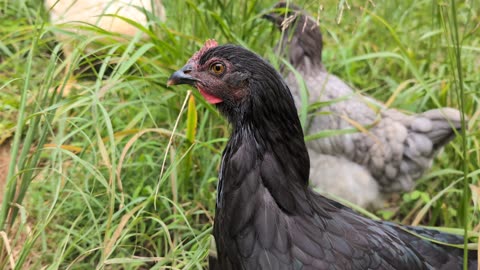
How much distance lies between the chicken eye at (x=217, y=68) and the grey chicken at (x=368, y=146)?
3.86 feet

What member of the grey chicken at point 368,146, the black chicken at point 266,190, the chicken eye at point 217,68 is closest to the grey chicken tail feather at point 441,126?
the grey chicken at point 368,146

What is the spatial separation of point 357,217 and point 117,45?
1.16 m

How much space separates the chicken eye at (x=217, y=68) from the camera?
6.36 ft

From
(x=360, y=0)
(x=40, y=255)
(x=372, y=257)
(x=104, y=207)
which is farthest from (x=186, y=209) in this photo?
(x=360, y=0)

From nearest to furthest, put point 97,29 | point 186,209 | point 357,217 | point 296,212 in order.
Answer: point 296,212 < point 357,217 < point 97,29 < point 186,209

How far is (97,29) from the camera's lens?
244 centimetres

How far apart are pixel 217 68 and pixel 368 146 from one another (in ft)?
4.84

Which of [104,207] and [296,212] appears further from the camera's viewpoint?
[104,207]

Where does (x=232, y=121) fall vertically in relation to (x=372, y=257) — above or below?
above

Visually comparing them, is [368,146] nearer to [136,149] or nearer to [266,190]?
[136,149]

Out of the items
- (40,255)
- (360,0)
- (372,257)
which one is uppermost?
(360,0)

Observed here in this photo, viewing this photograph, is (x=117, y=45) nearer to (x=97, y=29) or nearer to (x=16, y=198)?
(x=97, y=29)

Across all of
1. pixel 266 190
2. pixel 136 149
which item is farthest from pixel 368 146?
pixel 266 190

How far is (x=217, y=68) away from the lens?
1.96 metres
